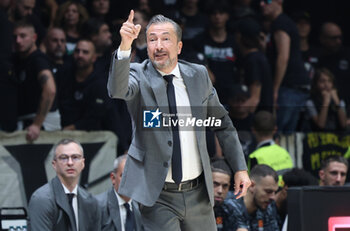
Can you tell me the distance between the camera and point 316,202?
4.63m

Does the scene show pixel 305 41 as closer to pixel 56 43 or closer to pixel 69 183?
pixel 56 43

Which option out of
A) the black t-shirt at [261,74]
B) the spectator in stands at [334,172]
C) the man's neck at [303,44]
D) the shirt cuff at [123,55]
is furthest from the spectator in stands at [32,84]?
the man's neck at [303,44]

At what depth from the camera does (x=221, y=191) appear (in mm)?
6602

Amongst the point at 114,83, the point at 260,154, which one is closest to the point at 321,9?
the point at 260,154

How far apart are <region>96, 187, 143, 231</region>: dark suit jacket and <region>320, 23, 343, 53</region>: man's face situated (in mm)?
4560

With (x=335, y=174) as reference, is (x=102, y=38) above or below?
above

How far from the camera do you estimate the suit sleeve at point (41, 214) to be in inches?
233

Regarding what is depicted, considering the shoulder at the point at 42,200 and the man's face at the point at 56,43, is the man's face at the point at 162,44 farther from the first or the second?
the man's face at the point at 56,43

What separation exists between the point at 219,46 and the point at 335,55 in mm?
1789

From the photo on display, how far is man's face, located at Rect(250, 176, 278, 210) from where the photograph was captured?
21.8ft

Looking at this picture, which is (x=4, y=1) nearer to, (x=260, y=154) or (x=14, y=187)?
(x=14, y=187)

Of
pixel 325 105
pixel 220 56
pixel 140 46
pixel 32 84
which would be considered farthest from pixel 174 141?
pixel 325 105

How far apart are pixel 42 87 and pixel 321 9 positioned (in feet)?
17.3

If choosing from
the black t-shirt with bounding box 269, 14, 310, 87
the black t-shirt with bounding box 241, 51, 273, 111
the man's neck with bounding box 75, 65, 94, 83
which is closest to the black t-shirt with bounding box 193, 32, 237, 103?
the black t-shirt with bounding box 241, 51, 273, 111
